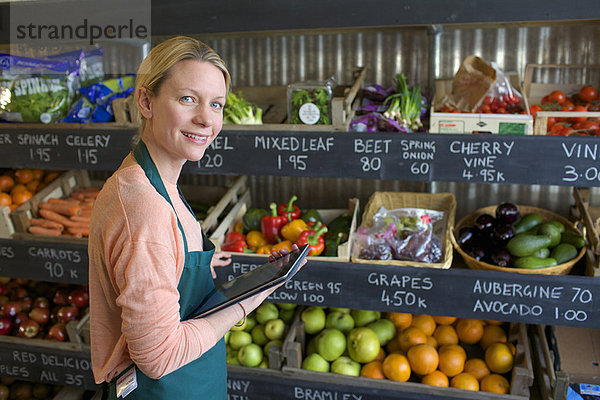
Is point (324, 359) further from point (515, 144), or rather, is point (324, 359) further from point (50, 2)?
point (50, 2)

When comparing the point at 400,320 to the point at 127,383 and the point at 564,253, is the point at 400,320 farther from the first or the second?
the point at 127,383

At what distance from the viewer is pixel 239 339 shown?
9.21 feet

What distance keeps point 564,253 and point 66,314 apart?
262 cm

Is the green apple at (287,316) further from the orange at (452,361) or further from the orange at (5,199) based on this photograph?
the orange at (5,199)

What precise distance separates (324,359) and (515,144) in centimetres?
137

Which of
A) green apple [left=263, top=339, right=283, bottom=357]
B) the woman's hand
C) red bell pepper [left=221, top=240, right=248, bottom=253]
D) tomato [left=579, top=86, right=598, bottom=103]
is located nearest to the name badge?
the woman's hand

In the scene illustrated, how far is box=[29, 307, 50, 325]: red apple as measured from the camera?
3.08 metres

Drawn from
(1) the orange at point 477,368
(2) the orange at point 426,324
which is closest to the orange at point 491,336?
(1) the orange at point 477,368

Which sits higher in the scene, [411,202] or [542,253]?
[411,202]

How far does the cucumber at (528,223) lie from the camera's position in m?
2.59

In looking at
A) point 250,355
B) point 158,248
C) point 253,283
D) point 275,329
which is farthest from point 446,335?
point 158,248

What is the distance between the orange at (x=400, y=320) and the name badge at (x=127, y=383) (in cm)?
167

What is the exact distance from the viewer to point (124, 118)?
102 inches

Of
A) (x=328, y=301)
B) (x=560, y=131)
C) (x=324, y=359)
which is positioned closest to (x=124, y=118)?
(x=328, y=301)
